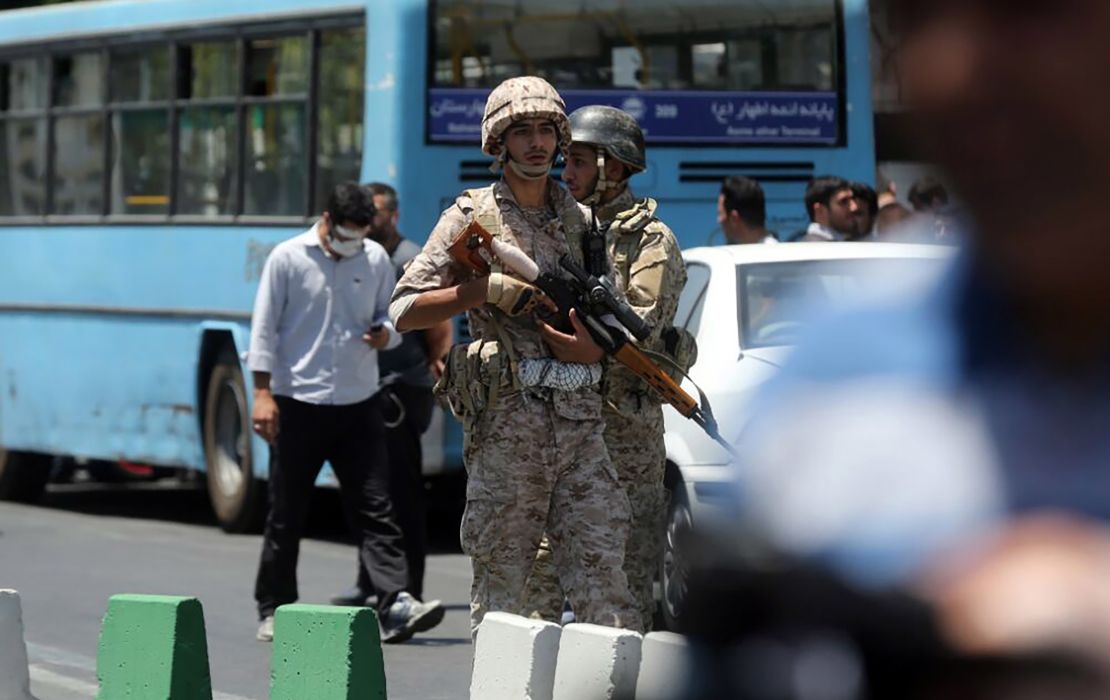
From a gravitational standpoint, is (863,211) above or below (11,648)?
above

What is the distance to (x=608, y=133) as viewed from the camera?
22.2ft

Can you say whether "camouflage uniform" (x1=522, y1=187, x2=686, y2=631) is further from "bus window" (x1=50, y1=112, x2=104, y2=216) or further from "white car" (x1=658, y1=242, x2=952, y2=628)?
"bus window" (x1=50, y1=112, x2=104, y2=216)

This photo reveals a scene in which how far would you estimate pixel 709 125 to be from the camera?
1294 cm

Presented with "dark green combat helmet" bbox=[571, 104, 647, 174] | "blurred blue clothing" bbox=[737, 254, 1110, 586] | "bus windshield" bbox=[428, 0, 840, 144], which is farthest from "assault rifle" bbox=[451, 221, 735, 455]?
"bus windshield" bbox=[428, 0, 840, 144]

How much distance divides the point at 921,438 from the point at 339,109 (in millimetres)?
11979

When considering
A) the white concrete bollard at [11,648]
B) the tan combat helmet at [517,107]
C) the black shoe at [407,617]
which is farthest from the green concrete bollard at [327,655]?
the black shoe at [407,617]

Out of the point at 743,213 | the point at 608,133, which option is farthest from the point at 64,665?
the point at 743,213

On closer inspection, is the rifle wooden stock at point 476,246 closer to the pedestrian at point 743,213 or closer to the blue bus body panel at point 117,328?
the pedestrian at point 743,213

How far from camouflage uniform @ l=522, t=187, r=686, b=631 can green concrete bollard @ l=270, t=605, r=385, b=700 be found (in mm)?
620

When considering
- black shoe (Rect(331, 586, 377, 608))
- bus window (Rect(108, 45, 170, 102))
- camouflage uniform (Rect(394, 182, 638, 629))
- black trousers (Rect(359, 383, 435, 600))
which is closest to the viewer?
camouflage uniform (Rect(394, 182, 638, 629))

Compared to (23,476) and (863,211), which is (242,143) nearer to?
(23,476)

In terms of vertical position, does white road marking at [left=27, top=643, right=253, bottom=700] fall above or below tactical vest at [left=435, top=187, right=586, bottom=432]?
below

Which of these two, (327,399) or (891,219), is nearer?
(327,399)

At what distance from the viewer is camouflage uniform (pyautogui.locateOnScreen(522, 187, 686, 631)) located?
21.8 feet
